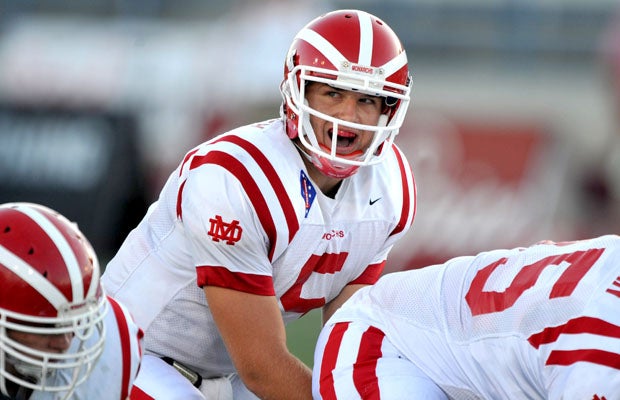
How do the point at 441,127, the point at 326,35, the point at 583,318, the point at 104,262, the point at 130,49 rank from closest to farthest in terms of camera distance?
1. the point at 583,318
2. the point at 326,35
3. the point at 104,262
4. the point at 441,127
5. the point at 130,49

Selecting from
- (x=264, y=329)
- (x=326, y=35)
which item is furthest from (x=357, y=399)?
(x=326, y=35)

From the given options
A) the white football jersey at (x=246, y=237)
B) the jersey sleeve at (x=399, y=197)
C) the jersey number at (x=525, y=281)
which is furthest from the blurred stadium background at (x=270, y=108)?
the jersey number at (x=525, y=281)

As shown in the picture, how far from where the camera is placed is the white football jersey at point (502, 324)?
2689 mm

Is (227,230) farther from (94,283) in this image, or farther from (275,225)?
(94,283)

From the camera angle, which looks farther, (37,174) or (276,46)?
(276,46)

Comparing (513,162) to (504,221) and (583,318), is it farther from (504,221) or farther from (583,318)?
(583,318)

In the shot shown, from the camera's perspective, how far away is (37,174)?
9086mm

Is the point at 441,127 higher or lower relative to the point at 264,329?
lower

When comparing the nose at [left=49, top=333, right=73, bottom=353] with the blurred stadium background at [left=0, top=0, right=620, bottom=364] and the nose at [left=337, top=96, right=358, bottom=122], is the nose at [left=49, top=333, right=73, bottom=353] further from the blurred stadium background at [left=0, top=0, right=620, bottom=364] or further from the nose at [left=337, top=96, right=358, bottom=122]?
the blurred stadium background at [left=0, top=0, right=620, bottom=364]

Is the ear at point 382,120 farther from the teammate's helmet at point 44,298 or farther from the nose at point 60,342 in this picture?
the nose at point 60,342

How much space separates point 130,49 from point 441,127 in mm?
2669

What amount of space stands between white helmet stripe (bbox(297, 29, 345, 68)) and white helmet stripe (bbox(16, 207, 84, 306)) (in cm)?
122

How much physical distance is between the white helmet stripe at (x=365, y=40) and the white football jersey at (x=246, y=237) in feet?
1.10

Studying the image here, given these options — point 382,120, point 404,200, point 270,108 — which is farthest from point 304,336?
point 382,120
